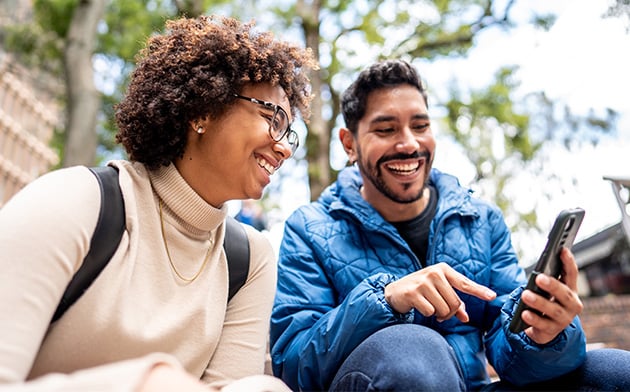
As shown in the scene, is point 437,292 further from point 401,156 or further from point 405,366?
point 401,156

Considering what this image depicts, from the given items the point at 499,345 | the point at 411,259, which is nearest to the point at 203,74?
the point at 411,259

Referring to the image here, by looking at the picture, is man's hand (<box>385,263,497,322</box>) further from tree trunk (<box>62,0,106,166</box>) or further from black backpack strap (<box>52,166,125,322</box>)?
tree trunk (<box>62,0,106,166</box>)

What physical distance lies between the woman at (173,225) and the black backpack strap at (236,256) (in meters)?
0.03

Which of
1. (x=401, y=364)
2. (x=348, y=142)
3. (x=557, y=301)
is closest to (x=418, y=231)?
(x=348, y=142)

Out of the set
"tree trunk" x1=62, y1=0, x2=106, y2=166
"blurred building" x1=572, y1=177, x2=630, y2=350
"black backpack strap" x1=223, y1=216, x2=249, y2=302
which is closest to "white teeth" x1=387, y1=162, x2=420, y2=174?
"black backpack strap" x1=223, y1=216, x2=249, y2=302

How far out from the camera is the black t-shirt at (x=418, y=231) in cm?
207

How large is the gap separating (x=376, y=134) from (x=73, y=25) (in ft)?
14.6

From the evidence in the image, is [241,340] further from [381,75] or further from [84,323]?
[381,75]

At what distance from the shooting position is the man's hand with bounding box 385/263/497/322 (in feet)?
4.46

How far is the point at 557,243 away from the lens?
1358 mm

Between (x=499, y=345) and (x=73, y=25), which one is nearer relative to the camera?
(x=499, y=345)

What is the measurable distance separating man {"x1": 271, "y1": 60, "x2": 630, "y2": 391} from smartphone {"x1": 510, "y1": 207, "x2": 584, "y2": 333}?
3 centimetres

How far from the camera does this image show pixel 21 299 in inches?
38.1

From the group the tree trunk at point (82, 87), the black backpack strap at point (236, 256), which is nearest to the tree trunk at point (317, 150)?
the tree trunk at point (82, 87)
